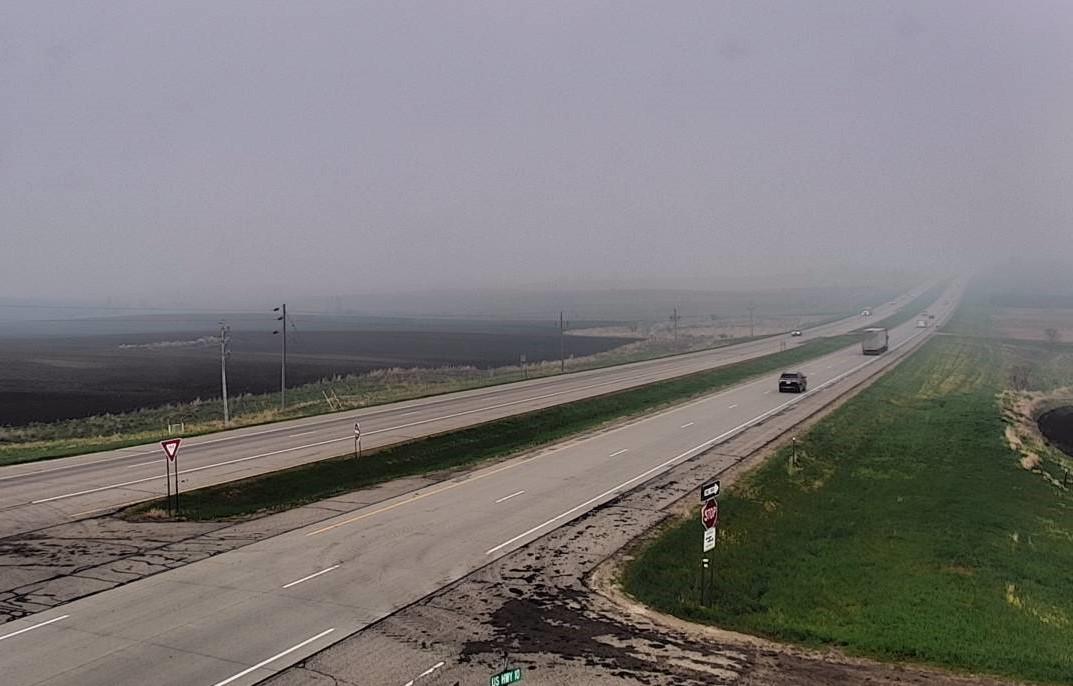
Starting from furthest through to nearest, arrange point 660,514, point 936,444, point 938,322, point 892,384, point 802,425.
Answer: point 938,322, point 892,384, point 802,425, point 936,444, point 660,514

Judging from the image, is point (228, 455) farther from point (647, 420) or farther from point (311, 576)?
point (647, 420)

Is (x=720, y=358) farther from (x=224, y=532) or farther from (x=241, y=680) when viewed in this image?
(x=241, y=680)

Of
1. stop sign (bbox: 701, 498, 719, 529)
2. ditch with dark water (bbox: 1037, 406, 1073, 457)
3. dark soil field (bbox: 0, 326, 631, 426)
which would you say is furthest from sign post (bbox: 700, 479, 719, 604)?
dark soil field (bbox: 0, 326, 631, 426)

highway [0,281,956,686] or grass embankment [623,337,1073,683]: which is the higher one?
highway [0,281,956,686]

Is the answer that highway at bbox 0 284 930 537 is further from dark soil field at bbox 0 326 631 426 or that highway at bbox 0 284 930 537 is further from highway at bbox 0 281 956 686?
dark soil field at bbox 0 326 631 426

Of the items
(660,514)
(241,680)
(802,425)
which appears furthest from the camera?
(802,425)

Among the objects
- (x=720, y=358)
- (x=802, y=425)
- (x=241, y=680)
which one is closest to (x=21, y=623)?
(x=241, y=680)

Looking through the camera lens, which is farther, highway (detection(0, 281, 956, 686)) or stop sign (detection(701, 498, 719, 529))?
stop sign (detection(701, 498, 719, 529))

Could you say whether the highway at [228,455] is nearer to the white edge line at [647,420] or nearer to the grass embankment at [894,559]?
the white edge line at [647,420]
